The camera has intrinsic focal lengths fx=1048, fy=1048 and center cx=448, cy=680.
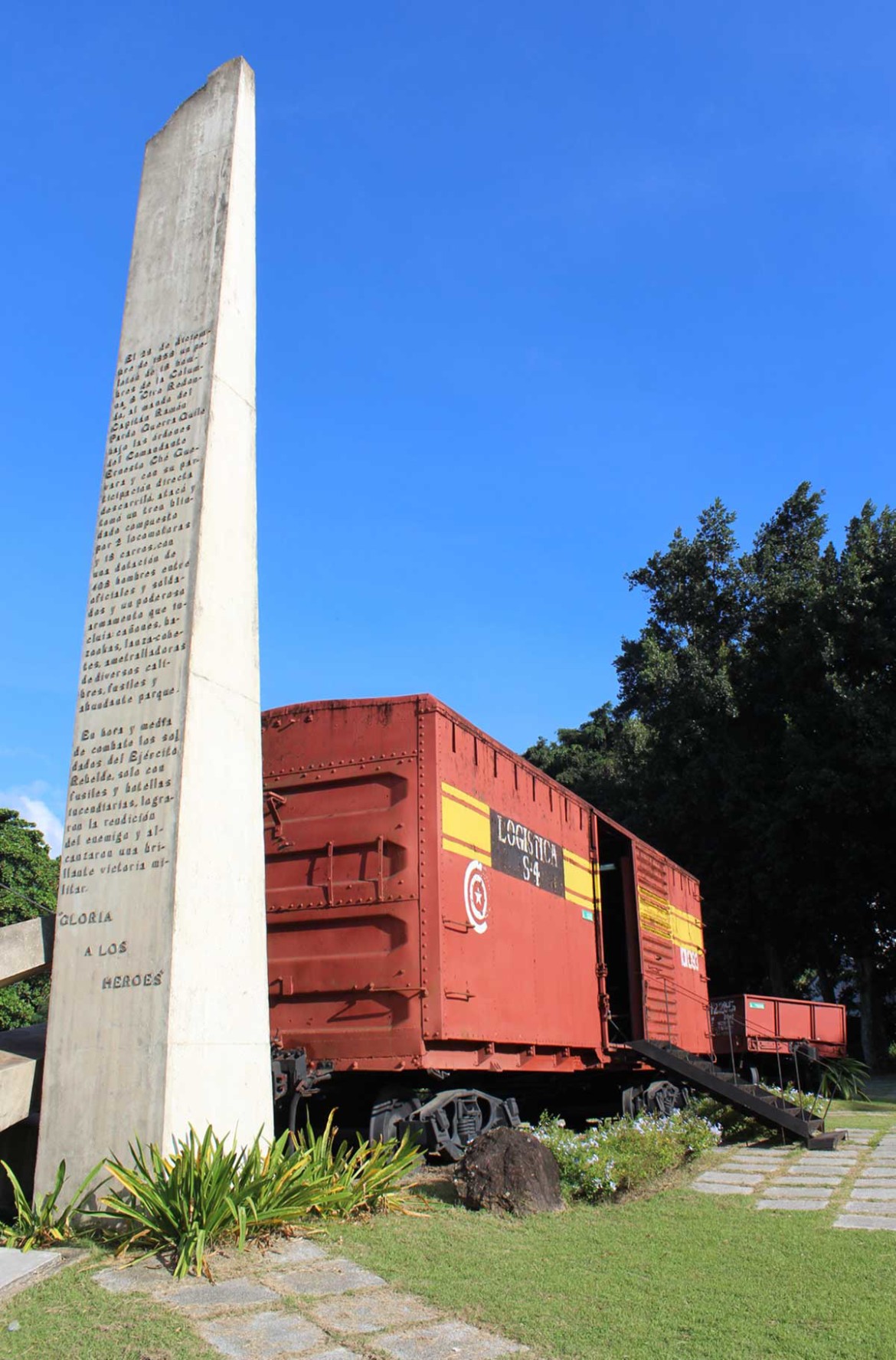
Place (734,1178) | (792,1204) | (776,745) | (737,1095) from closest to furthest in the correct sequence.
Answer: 1. (792,1204)
2. (734,1178)
3. (737,1095)
4. (776,745)

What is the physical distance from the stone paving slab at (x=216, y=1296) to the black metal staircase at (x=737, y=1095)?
21.3 ft

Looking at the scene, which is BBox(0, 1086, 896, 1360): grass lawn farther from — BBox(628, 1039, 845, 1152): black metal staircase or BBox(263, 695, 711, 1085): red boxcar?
BBox(628, 1039, 845, 1152): black metal staircase

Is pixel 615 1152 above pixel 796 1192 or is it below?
above

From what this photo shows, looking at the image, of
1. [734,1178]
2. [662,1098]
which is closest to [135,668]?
[734,1178]

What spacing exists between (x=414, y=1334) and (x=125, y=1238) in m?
1.81

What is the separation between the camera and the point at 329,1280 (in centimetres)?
499

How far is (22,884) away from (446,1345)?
21.1 m

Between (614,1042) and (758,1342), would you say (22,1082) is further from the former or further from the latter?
(614,1042)

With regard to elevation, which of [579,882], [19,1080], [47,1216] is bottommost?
[47,1216]

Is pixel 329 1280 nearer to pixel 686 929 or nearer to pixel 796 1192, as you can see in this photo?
pixel 796 1192

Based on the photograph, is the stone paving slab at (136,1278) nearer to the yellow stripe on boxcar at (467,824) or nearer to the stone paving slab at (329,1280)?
the stone paving slab at (329,1280)

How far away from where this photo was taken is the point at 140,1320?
14.1 ft

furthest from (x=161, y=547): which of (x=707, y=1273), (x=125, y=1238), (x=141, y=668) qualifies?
(x=707, y=1273)

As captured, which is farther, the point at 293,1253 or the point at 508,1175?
the point at 508,1175
